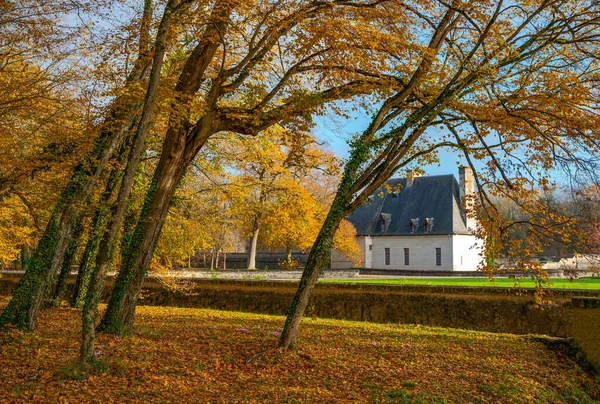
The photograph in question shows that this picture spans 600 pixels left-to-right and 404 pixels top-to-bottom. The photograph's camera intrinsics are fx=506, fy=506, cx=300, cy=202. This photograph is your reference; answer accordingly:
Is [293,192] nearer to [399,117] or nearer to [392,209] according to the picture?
[399,117]

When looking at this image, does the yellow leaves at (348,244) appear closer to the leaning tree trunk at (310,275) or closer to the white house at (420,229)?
the white house at (420,229)

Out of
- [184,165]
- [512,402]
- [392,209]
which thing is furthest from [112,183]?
[392,209]

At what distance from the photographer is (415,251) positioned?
1757 inches

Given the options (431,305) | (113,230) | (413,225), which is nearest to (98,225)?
(113,230)

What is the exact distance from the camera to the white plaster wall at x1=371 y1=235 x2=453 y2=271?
42.9 meters

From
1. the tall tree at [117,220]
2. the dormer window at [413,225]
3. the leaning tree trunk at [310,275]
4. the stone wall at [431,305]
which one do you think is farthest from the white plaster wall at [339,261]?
the tall tree at [117,220]

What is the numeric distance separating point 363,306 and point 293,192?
6.06 m

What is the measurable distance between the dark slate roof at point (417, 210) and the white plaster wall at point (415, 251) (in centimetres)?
62

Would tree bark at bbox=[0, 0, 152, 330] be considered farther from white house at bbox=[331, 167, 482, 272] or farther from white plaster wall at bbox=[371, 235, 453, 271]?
white plaster wall at bbox=[371, 235, 453, 271]

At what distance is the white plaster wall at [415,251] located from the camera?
42.9 m

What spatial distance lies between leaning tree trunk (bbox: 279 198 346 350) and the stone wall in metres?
4.83

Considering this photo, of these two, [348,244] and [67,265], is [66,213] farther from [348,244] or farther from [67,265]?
[348,244]

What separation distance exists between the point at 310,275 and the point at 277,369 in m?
1.72

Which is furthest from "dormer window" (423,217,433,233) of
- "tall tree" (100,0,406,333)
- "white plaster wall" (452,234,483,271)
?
"tall tree" (100,0,406,333)
